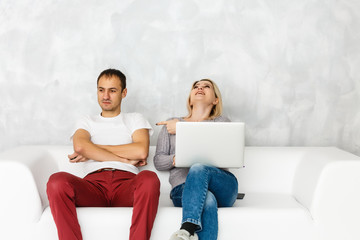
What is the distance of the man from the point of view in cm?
213

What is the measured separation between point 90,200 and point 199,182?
24.0 inches

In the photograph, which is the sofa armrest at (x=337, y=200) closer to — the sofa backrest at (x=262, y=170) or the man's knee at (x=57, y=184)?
the sofa backrest at (x=262, y=170)

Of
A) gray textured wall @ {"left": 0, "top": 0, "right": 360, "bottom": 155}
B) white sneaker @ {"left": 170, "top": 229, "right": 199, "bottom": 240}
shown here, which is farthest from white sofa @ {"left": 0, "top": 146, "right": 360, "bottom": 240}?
gray textured wall @ {"left": 0, "top": 0, "right": 360, "bottom": 155}

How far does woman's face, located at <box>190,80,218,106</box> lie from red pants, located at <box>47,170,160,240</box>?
2.39ft

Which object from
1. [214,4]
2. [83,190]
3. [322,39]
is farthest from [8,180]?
[322,39]

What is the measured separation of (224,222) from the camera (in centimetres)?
224

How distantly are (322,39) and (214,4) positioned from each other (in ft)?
2.87

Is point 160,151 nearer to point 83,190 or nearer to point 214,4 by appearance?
point 83,190

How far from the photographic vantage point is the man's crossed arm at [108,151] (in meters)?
2.50

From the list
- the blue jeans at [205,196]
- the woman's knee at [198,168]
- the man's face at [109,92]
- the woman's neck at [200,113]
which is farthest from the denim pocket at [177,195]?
the man's face at [109,92]

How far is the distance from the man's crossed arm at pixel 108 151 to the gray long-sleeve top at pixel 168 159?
0.13 metres

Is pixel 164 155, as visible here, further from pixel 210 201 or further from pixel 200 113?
pixel 210 201

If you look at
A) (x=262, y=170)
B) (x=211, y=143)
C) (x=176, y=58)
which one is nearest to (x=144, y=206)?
(x=211, y=143)

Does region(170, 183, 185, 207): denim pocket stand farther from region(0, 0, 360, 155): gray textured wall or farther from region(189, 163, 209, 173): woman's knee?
region(0, 0, 360, 155): gray textured wall
